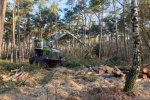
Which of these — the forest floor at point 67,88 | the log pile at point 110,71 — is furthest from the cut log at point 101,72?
the forest floor at point 67,88

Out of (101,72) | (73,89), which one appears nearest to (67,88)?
(73,89)

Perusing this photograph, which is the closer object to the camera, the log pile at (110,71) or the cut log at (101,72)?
the log pile at (110,71)

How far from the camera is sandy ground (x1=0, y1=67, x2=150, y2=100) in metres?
11.6

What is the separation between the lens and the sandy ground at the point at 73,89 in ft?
37.9

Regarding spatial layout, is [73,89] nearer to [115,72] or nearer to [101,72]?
[115,72]

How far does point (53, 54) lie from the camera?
71.5 ft

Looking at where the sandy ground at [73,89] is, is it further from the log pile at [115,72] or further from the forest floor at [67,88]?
the log pile at [115,72]

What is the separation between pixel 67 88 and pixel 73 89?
239 mm

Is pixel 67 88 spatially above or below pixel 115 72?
below

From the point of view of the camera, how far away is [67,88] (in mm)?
12742

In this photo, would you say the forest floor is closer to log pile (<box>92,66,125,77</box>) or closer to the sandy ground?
the sandy ground

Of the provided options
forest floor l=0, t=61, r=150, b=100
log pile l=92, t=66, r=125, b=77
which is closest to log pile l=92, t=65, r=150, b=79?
log pile l=92, t=66, r=125, b=77

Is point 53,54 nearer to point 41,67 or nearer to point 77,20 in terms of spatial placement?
point 41,67

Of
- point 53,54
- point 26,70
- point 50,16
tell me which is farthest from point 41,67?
point 50,16
